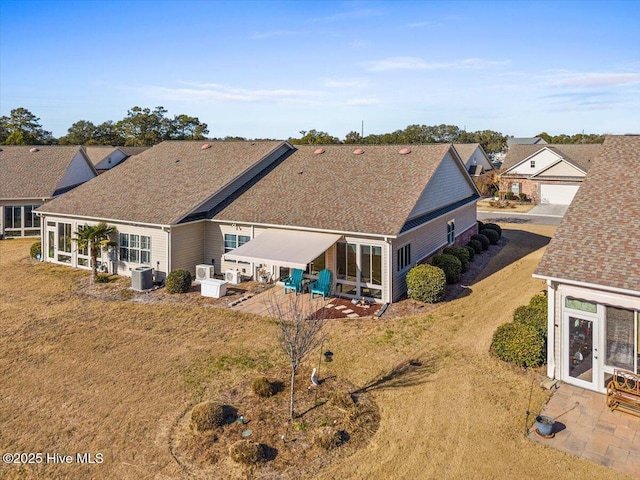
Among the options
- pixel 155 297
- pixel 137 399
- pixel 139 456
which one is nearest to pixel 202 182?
pixel 155 297

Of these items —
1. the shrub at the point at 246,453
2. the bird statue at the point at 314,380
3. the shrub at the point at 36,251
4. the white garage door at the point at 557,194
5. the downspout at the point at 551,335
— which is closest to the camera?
the shrub at the point at 246,453

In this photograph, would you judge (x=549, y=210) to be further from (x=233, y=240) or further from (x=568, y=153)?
(x=233, y=240)

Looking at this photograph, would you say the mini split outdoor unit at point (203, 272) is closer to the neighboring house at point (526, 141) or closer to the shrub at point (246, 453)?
the shrub at point (246, 453)

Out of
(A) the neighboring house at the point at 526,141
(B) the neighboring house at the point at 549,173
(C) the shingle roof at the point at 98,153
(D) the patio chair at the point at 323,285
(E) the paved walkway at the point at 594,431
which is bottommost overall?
(E) the paved walkway at the point at 594,431

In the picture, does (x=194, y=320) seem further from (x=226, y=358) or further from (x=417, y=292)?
(x=417, y=292)

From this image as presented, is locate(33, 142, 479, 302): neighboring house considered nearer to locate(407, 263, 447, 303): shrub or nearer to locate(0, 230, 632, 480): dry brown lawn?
locate(407, 263, 447, 303): shrub

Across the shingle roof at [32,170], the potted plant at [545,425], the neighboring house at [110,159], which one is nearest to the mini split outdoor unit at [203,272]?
the potted plant at [545,425]

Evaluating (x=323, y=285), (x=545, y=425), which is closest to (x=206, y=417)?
(x=545, y=425)
